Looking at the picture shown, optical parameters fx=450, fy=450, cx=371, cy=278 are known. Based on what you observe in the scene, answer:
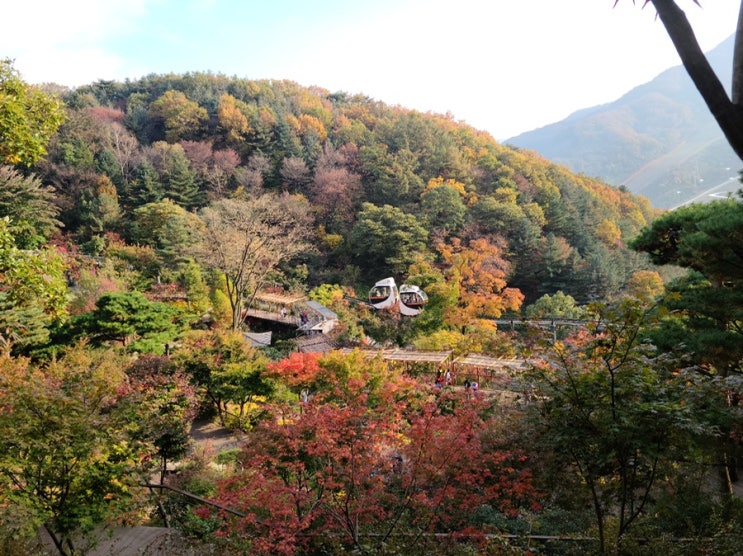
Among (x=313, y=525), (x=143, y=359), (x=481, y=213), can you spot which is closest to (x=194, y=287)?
(x=143, y=359)

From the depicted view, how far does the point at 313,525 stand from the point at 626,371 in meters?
3.94

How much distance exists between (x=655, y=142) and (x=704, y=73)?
233 feet

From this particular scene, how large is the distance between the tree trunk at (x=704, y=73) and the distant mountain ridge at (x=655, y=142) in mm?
45707

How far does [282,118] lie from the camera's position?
3484cm

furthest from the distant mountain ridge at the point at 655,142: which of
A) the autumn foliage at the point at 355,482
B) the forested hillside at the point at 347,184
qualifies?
the autumn foliage at the point at 355,482

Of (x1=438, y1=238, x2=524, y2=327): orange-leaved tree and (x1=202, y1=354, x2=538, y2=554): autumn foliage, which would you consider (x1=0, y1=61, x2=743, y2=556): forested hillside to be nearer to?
(x1=202, y1=354, x2=538, y2=554): autumn foliage

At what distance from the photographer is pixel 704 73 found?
2158mm

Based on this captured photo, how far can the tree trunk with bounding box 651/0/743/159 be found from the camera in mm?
2127

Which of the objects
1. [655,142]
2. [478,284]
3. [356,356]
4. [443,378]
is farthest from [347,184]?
[655,142]

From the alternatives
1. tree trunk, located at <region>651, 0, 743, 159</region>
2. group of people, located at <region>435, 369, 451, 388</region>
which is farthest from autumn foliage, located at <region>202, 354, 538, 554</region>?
group of people, located at <region>435, 369, 451, 388</region>

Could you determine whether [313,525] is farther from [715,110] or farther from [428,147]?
[428,147]

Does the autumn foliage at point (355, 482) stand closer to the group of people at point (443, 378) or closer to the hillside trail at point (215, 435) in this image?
the hillside trail at point (215, 435)

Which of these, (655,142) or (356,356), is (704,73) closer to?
(356,356)

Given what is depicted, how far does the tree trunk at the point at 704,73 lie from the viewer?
2.13 metres
